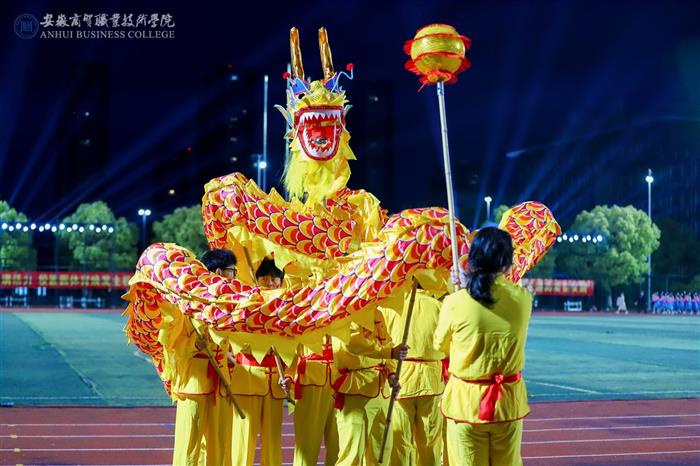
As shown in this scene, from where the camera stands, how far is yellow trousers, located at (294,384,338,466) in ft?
15.3

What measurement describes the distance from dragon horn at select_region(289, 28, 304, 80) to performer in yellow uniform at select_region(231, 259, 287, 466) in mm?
1057

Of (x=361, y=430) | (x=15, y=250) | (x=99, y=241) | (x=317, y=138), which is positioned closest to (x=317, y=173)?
(x=317, y=138)

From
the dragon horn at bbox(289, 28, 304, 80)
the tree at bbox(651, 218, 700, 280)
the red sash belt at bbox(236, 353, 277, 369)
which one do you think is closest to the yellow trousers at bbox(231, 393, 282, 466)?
the red sash belt at bbox(236, 353, 277, 369)

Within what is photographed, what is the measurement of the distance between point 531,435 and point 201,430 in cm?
381

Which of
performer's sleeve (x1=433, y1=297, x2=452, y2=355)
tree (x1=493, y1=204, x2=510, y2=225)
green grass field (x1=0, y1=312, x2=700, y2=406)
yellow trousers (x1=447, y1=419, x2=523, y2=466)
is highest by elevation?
tree (x1=493, y1=204, x2=510, y2=225)

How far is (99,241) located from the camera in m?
44.5

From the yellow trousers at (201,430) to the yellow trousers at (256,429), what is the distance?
7cm

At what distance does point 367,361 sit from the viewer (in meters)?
4.55

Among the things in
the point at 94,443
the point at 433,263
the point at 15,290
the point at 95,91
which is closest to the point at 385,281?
the point at 433,263

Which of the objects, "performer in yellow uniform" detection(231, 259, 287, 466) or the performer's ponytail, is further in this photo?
"performer in yellow uniform" detection(231, 259, 287, 466)

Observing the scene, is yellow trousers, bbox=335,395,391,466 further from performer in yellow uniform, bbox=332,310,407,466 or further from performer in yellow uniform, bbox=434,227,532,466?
performer in yellow uniform, bbox=434,227,532,466

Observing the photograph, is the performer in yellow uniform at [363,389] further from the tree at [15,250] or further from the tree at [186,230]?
the tree at [15,250]

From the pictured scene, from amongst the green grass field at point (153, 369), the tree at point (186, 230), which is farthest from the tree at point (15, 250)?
the green grass field at point (153, 369)

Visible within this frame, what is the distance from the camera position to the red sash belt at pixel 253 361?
480 cm
